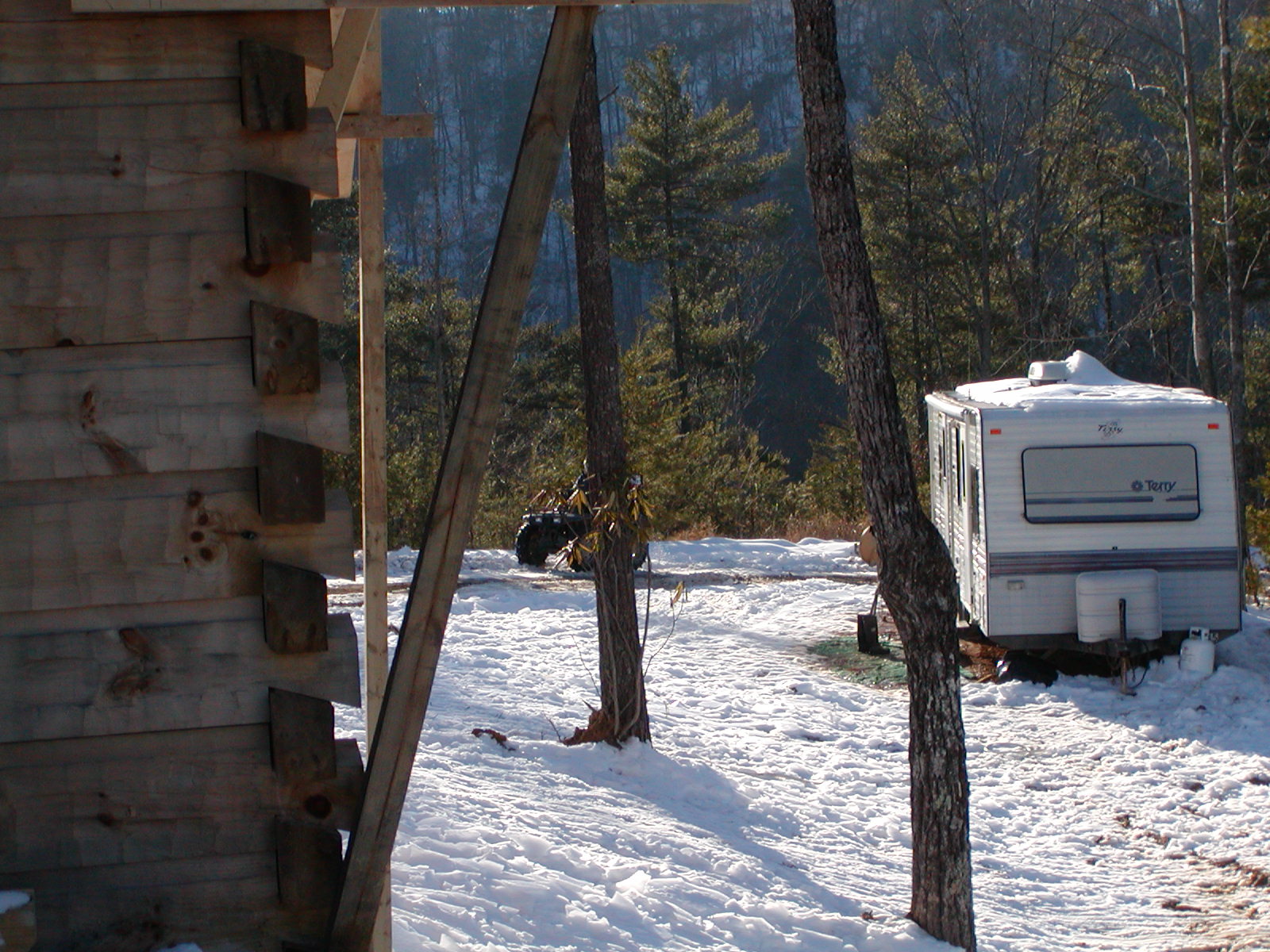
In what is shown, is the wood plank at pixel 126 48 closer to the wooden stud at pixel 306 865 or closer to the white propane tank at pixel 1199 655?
the wooden stud at pixel 306 865

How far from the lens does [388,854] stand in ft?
8.27

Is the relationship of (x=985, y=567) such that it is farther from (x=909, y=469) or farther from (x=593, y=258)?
(x=909, y=469)

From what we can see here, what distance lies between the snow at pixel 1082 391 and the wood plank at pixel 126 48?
816 centimetres

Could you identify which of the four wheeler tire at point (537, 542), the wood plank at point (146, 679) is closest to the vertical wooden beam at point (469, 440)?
the wood plank at point (146, 679)

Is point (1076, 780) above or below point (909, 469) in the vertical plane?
below

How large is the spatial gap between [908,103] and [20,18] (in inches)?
956

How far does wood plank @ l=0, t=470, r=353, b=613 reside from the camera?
2.35 m

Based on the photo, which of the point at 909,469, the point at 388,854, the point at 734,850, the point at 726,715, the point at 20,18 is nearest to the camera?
the point at 20,18

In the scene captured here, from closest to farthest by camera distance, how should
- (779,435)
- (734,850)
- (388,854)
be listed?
(388,854), (734,850), (779,435)

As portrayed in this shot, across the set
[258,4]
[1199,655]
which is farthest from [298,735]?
[1199,655]

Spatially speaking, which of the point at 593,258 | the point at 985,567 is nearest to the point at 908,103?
the point at 985,567

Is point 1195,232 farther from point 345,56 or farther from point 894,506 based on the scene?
point 345,56

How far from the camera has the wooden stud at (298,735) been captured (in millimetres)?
2436

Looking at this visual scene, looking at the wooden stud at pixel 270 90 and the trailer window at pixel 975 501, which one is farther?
the trailer window at pixel 975 501
